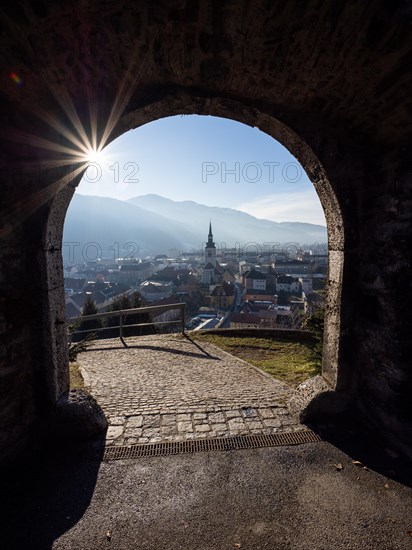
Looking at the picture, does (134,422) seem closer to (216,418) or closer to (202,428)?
(202,428)

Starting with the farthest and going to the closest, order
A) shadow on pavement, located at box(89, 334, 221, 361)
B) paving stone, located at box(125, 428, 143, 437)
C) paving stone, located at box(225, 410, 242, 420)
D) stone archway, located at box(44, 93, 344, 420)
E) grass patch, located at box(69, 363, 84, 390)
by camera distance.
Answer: shadow on pavement, located at box(89, 334, 221, 361), grass patch, located at box(69, 363, 84, 390), paving stone, located at box(225, 410, 242, 420), paving stone, located at box(125, 428, 143, 437), stone archway, located at box(44, 93, 344, 420)

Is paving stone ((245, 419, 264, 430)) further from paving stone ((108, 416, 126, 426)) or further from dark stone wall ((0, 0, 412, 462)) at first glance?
paving stone ((108, 416, 126, 426))

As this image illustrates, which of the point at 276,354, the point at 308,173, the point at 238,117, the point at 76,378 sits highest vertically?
the point at 238,117

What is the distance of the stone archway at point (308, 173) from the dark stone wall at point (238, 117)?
2 centimetres

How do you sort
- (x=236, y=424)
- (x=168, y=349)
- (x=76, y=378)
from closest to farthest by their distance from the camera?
(x=236, y=424) < (x=76, y=378) < (x=168, y=349)

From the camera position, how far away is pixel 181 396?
3.89 m

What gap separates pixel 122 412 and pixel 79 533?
141cm

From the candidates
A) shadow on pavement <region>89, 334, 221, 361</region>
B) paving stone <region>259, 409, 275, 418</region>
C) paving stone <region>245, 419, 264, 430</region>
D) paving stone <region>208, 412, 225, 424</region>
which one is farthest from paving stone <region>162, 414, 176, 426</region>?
shadow on pavement <region>89, 334, 221, 361</region>

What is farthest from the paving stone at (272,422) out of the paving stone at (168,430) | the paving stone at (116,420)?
the paving stone at (116,420)

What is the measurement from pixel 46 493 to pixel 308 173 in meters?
3.79

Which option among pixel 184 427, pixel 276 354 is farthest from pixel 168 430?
pixel 276 354

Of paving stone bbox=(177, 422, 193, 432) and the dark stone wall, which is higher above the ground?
the dark stone wall

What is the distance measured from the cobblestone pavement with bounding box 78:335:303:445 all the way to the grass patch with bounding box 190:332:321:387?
1.39 feet

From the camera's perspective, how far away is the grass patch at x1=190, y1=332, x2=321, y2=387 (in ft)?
16.1
